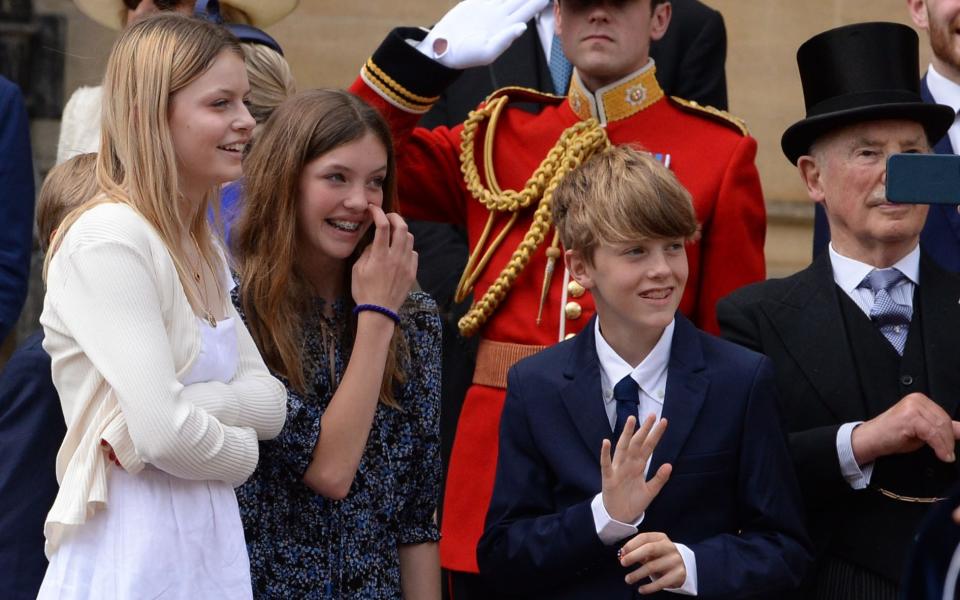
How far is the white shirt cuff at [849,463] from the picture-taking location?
142 inches

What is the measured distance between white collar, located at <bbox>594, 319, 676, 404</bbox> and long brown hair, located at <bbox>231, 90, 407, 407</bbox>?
17.2 inches

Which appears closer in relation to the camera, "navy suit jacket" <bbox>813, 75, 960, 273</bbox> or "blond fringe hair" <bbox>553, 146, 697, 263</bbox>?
"blond fringe hair" <bbox>553, 146, 697, 263</bbox>

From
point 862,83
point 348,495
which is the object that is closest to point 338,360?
point 348,495

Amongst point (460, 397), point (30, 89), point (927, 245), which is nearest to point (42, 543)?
point (460, 397)

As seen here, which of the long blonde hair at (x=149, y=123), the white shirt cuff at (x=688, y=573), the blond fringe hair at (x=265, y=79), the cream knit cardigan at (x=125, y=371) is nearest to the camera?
the cream knit cardigan at (x=125, y=371)

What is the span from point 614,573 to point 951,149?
66.1 inches

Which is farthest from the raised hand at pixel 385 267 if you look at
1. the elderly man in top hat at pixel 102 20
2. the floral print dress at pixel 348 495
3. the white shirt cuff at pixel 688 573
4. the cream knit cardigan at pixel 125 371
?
the elderly man in top hat at pixel 102 20

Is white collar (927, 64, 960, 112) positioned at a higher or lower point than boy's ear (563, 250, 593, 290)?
higher

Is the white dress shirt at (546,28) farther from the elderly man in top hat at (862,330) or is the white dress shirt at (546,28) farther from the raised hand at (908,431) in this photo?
the raised hand at (908,431)

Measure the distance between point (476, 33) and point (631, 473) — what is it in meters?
1.30

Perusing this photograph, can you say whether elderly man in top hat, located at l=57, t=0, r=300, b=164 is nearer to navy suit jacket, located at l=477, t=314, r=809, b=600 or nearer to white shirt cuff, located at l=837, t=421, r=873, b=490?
navy suit jacket, located at l=477, t=314, r=809, b=600

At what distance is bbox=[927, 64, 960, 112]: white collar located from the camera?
4.62 m

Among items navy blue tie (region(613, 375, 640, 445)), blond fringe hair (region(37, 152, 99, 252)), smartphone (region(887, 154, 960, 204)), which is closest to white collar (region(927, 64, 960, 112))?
navy blue tie (region(613, 375, 640, 445))

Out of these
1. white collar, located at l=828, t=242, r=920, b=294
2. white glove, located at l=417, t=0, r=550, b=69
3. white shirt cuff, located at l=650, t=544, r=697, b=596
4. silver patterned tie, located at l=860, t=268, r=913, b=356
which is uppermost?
white glove, located at l=417, t=0, r=550, b=69
